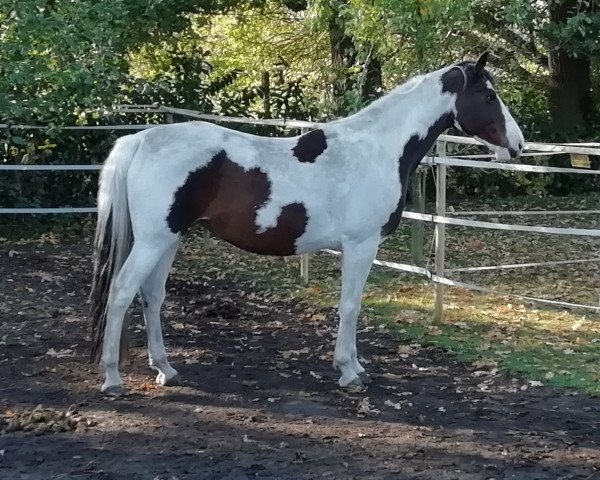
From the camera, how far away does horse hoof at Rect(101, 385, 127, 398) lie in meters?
4.61

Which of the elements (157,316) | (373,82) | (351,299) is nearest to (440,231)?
(351,299)

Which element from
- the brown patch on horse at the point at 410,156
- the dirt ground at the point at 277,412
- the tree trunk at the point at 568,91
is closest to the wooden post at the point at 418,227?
the dirt ground at the point at 277,412

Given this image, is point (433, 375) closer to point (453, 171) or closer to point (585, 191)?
point (453, 171)

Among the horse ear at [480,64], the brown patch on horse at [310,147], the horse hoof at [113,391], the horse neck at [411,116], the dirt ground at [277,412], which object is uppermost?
the horse ear at [480,64]

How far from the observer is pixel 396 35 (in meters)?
8.21

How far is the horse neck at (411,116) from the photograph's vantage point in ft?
16.3

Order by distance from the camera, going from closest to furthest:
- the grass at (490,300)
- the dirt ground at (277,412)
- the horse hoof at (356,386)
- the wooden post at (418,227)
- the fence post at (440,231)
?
the dirt ground at (277,412) < the horse hoof at (356,386) < the grass at (490,300) < the fence post at (440,231) < the wooden post at (418,227)

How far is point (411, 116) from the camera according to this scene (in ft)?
16.4

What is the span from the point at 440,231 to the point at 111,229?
2.69 metres

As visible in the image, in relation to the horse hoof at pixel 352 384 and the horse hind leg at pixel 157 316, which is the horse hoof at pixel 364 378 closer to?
the horse hoof at pixel 352 384

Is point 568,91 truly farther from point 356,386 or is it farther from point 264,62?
point 356,386

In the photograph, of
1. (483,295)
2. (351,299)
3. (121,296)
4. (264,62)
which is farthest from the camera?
(264,62)

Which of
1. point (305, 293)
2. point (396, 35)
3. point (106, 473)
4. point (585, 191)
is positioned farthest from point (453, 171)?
point (106, 473)

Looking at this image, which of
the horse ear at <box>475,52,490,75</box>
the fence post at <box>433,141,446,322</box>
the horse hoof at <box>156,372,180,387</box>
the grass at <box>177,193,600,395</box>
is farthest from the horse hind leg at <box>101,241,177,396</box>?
the fence post at <box>433,141,446,322</box>
